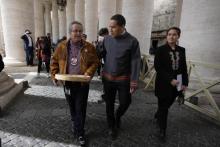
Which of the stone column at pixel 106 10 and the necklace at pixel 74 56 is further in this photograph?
the stone column at pixel 106 10

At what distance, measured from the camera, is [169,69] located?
318 cm

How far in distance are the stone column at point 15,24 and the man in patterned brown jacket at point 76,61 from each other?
9.19 meters

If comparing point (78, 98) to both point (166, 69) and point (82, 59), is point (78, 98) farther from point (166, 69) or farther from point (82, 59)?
point (166, 69)

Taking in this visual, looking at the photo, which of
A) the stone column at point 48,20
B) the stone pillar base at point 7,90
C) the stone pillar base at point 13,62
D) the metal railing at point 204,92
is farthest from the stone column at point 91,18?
the stone column at point 48,20

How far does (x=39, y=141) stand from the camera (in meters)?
3.15

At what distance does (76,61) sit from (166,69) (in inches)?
57.5

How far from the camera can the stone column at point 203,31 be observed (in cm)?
509

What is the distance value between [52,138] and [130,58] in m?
1.86

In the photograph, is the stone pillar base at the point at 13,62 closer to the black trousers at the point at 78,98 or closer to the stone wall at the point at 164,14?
the black trousers at the point at 78,98

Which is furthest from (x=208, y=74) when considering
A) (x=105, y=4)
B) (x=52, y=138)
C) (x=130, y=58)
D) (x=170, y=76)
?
(x=105, y=4)

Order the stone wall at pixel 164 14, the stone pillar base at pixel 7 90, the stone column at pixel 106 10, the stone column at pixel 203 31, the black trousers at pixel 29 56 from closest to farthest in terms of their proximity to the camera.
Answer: the stone pillar base at pixel 7 90, the stone column at pixel 203 31, the black trousers at pixel 29 56, the stone column at pixel 106 10, the stone wall at pixel 164 14

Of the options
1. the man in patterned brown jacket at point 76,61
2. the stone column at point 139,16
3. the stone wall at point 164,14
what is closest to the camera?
the man in patterned brown jacket at point 76,61

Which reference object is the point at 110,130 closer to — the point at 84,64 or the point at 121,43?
the point at 84,64

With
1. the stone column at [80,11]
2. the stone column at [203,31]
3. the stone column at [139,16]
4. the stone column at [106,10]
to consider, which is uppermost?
the stone column at [80,11]
